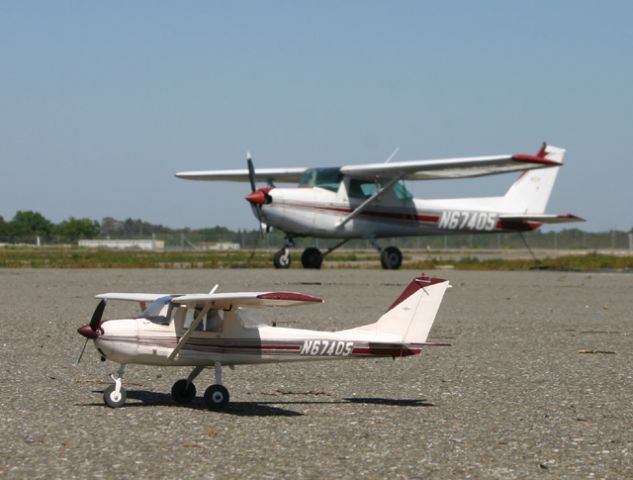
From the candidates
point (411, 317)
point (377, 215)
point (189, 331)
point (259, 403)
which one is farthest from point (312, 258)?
point (189, 331)

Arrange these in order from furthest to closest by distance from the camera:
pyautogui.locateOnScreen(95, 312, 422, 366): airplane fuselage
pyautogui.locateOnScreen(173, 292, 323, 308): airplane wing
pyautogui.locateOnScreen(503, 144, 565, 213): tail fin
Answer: pyautogui.locateOnScreen(503, 144, 565, 213): tail fin, pyautogui.locateOnScreen(95, 312, 422, 366): airplane fuselage, pyautogui.locateOnScreen(173, 292, 323, 308): airplane wing

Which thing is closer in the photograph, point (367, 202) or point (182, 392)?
point (182, 392)

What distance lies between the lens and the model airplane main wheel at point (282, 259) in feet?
112

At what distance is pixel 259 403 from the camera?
924 cm

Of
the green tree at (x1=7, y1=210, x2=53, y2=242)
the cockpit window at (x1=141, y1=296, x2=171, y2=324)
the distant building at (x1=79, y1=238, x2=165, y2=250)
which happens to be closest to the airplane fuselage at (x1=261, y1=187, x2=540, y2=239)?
the cockpit window at (x1=141, y1=296, x2=171, y2=324)

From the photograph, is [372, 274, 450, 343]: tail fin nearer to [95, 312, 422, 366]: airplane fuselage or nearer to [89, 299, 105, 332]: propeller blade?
[95, 312, 422, 366]: airplane fuselage

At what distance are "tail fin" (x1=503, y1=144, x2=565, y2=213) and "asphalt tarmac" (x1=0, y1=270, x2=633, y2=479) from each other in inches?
892

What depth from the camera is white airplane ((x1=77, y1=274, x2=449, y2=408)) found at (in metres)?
8.74

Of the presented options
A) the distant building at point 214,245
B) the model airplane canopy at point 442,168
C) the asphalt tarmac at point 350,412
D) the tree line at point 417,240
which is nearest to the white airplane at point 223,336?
the asphalt tarmac at point 350,412

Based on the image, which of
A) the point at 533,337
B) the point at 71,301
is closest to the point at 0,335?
the point at 71,301

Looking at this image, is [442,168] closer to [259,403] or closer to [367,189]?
[367,189]

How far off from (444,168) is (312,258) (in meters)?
5.41

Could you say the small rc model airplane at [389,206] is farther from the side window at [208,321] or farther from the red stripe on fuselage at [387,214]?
the side window at [208,321]

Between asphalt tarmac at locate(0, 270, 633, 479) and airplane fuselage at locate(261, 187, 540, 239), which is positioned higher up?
airplane fuselage at locate(261, 187, 540, 239)
